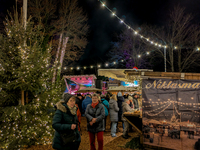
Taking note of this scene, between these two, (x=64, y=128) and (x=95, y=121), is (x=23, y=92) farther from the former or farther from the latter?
(x=64, y=128)

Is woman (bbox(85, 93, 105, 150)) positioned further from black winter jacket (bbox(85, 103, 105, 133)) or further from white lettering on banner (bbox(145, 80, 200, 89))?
white lettering on banner (bbox(145, 80, 200, 89))

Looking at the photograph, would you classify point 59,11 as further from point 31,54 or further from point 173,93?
point 173,93

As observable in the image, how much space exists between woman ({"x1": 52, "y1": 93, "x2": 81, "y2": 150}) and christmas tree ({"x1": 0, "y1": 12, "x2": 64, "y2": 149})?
2.67m

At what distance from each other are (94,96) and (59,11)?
1545 centimetres

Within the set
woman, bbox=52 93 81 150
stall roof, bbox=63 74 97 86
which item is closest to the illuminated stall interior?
stall roof, bbox=63 74 97 86

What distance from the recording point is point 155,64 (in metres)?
26.2

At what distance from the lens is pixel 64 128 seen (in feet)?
10.1

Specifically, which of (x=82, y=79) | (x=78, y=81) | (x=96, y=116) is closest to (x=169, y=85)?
(x=96, y=116)

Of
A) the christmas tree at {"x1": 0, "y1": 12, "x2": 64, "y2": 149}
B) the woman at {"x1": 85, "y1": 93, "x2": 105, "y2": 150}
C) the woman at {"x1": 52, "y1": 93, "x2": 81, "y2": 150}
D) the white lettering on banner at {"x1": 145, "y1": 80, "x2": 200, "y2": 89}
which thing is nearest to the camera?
the woman at {"x1": 52, "y1": 93, "x2": 81, "y2": 150}

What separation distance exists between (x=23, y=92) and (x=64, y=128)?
324 cm

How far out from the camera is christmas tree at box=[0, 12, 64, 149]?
518cm

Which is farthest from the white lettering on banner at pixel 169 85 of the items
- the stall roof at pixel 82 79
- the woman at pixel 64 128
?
the stall roof at pixel 82 79

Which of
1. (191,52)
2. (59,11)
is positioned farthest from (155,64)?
(59,11)

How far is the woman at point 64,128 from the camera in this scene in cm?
310
